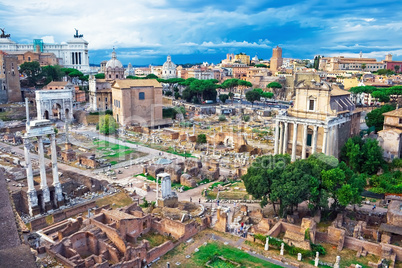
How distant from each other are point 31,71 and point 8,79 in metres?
10.3

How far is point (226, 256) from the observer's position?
20984 mm

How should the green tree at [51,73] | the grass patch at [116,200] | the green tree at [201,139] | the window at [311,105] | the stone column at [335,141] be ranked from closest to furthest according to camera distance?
the grass patch at [116,200]
the stone column at [335,141]
the window at [311,105]
the green tree at [201,139]
the green tree at [51,73]

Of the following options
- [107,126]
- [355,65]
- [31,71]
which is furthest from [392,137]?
[355,65]

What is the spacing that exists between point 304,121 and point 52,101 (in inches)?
1976

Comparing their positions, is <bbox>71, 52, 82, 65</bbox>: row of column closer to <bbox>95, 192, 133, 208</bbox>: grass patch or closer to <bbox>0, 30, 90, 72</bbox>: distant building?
<bbox>0, 30, 90, 72</bbox>: distant building

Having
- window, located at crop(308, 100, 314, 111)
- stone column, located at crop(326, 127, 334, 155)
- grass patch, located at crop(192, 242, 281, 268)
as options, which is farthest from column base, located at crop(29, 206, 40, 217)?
window, located at crop(308, 100, 314, 111)

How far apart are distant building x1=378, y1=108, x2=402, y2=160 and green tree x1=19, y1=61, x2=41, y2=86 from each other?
261 feet

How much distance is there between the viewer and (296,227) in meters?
23.8

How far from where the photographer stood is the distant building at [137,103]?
6712 cm

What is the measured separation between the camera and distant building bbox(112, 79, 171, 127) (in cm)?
6712

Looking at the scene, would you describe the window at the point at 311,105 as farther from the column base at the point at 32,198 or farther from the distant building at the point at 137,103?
the distant building at the point at 137,103

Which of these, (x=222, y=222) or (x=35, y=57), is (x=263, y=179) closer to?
(x=222, y=222)

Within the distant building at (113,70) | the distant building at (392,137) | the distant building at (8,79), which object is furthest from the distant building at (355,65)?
the distant building at (8,79)

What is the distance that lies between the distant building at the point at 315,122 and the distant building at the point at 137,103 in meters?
33.3
